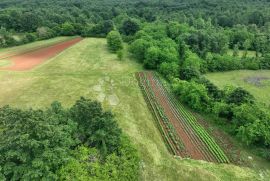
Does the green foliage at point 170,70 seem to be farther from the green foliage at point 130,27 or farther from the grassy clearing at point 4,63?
the grassy clearing at point 4,63

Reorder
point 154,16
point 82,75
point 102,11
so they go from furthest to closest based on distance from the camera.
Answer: point 102,11 < point 154,16 < point 82,75

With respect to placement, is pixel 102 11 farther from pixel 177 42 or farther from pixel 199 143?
pixel 199 143

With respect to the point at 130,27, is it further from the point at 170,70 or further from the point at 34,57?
the point at 170,70

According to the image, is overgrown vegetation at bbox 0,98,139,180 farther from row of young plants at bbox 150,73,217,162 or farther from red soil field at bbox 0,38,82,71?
red soil field at bbox 0,38,82,71

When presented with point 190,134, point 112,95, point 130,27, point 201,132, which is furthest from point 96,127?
point 130,27

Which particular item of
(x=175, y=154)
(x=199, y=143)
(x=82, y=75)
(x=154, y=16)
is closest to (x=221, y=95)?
(x=199, y=143)

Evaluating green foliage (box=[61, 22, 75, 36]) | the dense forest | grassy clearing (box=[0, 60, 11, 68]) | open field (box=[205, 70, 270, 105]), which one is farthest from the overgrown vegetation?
green foliage (box=[61, 22, 75, 36])
